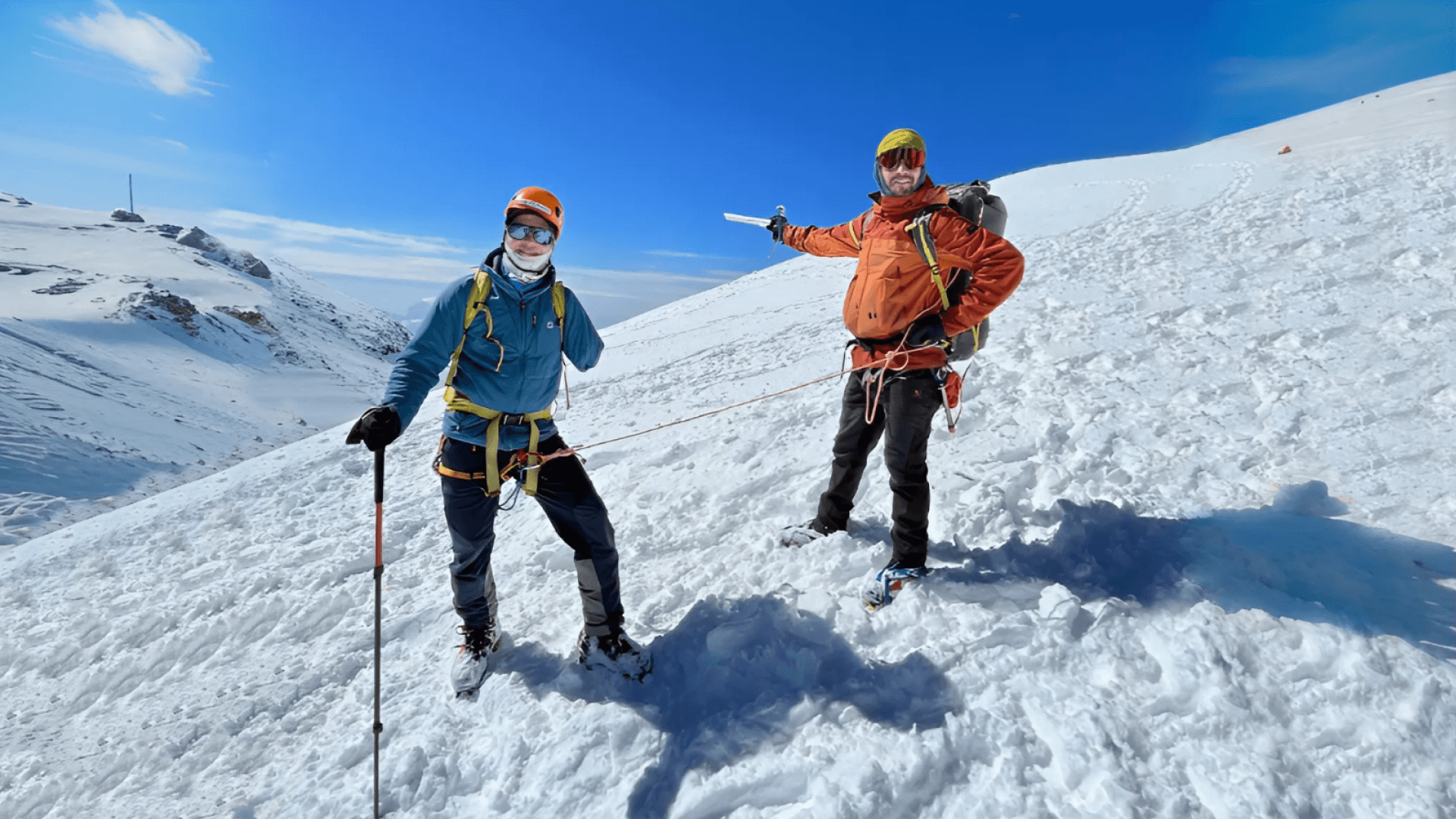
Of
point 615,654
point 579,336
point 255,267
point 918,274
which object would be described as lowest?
point 615,654

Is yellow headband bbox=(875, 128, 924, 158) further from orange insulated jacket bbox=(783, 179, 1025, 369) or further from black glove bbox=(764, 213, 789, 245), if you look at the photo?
black glove bbox=(764, 213, 789, 245)

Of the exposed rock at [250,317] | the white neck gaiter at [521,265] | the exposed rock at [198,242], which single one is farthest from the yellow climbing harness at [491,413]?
the exposed rock at [198,242]

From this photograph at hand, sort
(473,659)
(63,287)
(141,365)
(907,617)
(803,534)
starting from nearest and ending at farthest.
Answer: (907,617) → (473,659) → (803,534) → (141,365) → (63,287)

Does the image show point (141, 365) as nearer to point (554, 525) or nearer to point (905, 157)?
point (554, 525)

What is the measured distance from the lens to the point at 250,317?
162ft

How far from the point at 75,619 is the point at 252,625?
1.86m

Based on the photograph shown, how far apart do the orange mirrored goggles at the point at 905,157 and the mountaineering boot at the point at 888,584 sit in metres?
2.35

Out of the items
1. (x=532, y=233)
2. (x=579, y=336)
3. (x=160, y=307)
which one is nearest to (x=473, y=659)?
(x=579, y=336)

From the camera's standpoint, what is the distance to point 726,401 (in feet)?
28.0

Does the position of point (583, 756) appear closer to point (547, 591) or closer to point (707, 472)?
point (547, 591)

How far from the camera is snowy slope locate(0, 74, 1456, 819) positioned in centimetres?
264

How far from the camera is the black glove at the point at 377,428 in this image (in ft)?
9.42

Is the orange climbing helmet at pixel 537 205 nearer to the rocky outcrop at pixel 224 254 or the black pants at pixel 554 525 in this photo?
the black pants at pixel 554 525

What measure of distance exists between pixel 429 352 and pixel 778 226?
2872mm
